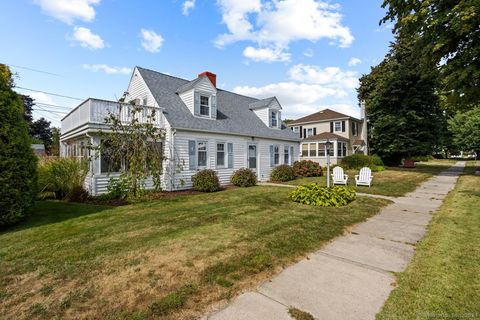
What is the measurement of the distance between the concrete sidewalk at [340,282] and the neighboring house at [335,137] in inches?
998

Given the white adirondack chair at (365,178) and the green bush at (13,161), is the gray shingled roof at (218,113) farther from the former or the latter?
the white adirondack chair at (365,178)

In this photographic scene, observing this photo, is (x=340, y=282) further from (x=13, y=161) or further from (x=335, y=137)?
(x=335, y=137)

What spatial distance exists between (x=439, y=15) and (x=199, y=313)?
1385 centimetres

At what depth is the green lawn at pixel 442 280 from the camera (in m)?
2.67

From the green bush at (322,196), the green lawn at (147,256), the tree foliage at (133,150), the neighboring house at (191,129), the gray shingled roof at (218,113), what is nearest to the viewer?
the green lawn at (147,256)

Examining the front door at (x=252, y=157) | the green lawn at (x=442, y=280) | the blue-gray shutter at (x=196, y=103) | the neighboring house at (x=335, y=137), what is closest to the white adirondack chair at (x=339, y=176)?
the front door at (x=252, y=157)

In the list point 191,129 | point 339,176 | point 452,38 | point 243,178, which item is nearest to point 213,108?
point 191,129

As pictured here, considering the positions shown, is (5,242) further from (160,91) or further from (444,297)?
(160,91)

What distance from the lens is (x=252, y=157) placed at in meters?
16.8

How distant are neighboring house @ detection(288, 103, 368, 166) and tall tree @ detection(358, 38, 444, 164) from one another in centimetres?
490

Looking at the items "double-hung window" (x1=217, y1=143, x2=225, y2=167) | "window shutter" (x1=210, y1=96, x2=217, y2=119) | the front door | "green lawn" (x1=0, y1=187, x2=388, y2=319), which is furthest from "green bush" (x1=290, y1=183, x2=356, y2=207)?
"window shutter" (x1=210, y1=96, x2=217, y2=119)

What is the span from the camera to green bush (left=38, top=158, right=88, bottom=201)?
9789 mm

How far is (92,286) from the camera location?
318 cm

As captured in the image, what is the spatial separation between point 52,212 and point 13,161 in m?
2.58
